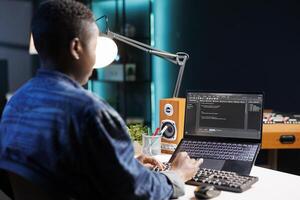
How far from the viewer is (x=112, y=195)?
3.29ft

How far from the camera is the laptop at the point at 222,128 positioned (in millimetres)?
1654

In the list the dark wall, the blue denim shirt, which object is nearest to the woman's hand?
the blue denim shirt

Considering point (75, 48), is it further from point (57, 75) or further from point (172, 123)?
point (172, 123)

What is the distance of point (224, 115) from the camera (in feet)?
5.78

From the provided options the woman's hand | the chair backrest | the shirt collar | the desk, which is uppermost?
the shirt collar

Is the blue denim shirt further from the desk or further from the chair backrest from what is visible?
the desk

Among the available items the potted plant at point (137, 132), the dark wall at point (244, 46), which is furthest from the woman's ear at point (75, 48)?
the dark wall at point (244, 46)

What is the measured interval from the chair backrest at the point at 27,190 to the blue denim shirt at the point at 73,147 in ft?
0.07

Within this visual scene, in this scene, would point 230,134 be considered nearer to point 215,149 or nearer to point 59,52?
point 215,149

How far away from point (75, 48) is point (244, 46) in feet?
8.26

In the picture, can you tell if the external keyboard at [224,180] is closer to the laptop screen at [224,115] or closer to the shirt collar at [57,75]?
Result: the laptop screen at [224,115]

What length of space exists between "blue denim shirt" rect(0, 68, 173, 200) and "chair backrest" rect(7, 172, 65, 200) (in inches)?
0.8

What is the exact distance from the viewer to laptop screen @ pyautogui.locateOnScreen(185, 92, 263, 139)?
1710 millimetres

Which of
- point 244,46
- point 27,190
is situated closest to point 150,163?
point 27,190
